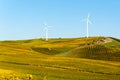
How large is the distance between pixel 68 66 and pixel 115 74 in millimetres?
9171

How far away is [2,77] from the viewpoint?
3697 centimetres

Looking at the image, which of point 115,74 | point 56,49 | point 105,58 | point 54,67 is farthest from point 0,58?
point 56,49

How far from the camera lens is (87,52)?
98.0 m

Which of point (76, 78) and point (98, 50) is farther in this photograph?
point (98, 50)

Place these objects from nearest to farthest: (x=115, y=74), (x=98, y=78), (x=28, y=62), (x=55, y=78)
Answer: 1. (x=55, y=78)
2. (x=98, y=78)
3. (x=115, y=74)
4. (x=28, y=62)

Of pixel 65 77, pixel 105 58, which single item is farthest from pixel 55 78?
pixel 105 58

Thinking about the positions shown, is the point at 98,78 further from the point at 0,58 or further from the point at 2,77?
the point at 0,58

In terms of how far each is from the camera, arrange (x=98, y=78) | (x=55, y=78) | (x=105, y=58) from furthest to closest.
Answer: (x=105, y=58)
(x=98, y=78)
(x=55, y=78)

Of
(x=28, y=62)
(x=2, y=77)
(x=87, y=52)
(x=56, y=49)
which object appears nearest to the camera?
(x=2, y=77)

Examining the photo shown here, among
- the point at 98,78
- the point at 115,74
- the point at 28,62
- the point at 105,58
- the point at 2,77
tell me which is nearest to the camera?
the point at 2,77

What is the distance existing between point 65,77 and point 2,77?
14.0 metres

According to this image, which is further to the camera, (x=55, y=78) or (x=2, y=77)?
(x=55, y=78)

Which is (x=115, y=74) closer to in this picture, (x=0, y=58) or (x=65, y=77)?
(x=65, y=77)

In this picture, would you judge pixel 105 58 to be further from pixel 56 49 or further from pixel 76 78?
pixel 76 78
